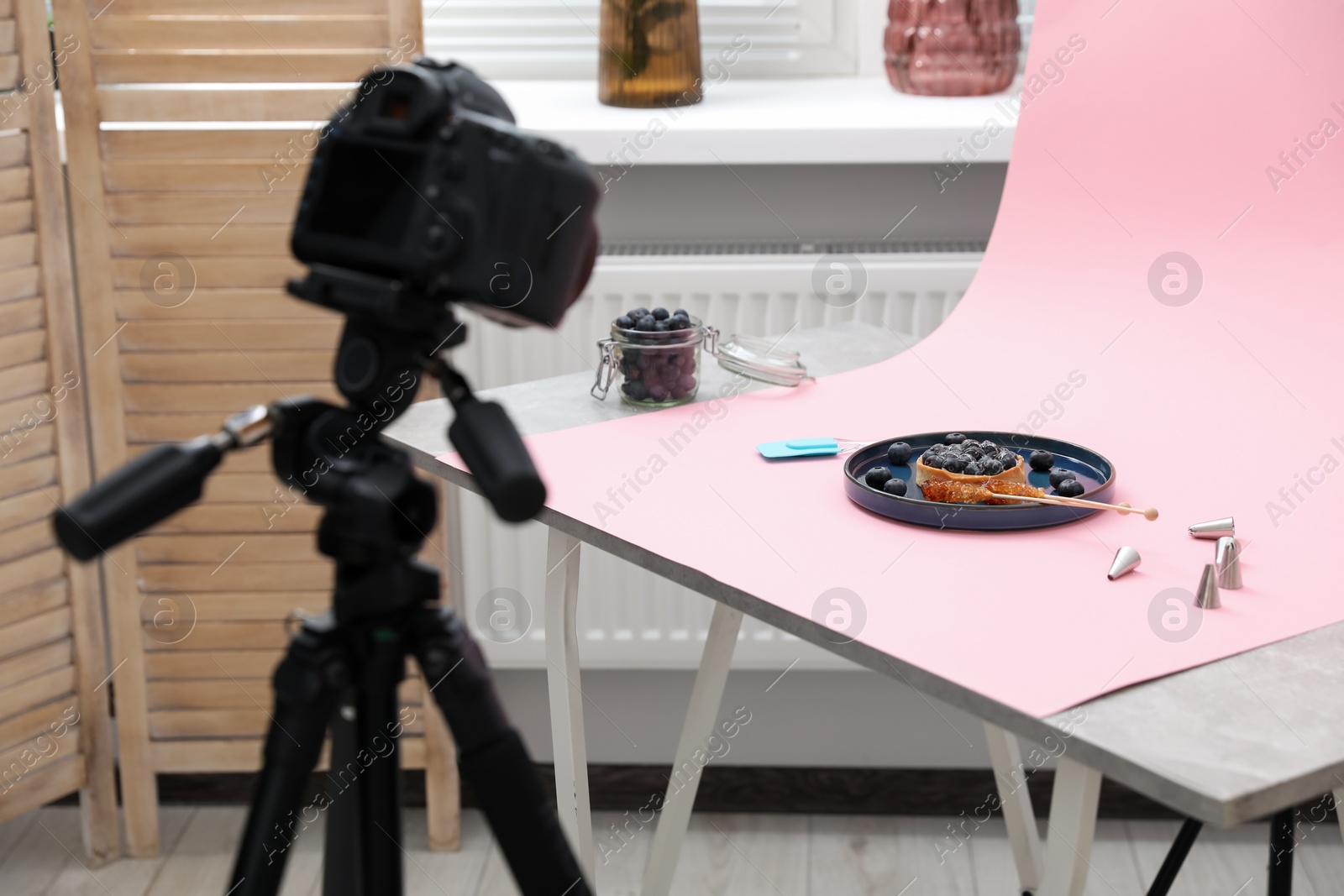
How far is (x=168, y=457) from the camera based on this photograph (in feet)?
2.09

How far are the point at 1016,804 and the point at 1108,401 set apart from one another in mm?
573

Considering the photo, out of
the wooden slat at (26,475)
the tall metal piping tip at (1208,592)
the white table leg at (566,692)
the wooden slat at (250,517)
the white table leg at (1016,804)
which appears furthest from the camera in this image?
the wooden slat at (250,517)

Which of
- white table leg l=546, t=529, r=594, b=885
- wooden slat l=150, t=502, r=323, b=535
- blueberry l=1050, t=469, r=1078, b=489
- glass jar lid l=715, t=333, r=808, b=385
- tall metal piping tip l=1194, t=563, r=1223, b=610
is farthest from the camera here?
wooden slat l=150, t=502, r=323, b=535

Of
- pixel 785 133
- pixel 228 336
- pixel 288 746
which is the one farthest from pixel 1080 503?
pixel 228 336

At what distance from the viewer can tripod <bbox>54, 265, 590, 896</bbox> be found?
639mm

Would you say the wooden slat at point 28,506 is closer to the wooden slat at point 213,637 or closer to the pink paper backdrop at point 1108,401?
the wooden slat at point 213,637

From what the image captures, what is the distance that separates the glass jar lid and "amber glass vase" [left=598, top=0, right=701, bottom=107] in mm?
629

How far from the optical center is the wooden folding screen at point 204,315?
181 cm

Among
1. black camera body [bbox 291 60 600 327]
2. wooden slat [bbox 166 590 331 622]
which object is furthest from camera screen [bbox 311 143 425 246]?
wooden slat [bbox 166 590 331 622]

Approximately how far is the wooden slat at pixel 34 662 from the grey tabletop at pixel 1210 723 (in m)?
1.30

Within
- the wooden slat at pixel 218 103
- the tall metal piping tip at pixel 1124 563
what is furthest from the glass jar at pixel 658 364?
the wooden slat at pixel 218 103

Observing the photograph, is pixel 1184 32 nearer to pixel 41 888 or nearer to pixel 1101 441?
pixel 1101 441

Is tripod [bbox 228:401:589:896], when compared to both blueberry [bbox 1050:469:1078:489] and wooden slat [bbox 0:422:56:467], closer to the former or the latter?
blueberry [bbox 1050:469:1078:489]

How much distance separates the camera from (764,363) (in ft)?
4.94
